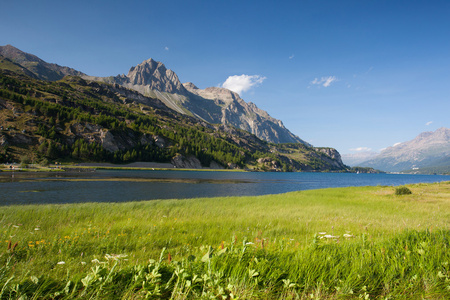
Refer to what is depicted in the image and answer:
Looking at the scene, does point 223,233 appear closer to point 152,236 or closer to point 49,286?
point 152,236

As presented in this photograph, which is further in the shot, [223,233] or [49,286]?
[223,233]

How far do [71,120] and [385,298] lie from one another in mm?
240816

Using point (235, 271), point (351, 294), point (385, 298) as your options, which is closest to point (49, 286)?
point (235, 271)

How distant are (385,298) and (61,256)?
23.3ft

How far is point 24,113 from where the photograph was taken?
16875 centimetres

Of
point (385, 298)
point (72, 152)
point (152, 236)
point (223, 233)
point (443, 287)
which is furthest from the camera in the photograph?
point (72, 152)

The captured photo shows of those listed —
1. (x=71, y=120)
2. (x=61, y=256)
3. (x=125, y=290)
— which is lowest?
(x=61, y=256)

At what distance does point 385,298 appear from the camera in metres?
3.38

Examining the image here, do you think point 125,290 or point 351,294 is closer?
point 125,290

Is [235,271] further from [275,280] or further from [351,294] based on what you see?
[351,294]

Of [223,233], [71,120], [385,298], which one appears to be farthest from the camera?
[71,120]

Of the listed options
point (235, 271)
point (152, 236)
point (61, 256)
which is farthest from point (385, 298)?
point (152, 236)

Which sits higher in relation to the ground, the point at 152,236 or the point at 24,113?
the point at 24,113

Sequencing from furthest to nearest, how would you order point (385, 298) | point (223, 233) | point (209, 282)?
1. point (223, 233)
2. point (385, 298)
3. point (209, 282)
